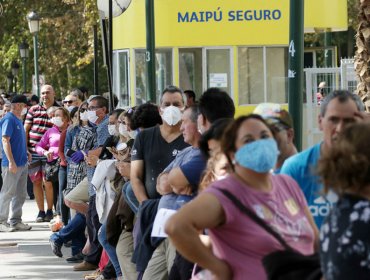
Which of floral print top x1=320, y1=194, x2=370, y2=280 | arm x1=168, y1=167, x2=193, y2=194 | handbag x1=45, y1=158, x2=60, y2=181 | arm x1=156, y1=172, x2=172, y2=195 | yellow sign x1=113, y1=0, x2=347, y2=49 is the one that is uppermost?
yellow sign x1=113, y1=0, x2=347, y2=49

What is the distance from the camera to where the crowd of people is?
3691 millimetres

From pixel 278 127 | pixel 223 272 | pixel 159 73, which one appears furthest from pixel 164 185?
pixel 159 73

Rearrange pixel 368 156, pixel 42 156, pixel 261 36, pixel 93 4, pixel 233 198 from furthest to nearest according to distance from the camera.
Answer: pixel 93 4
pixel 261 36
pixel 42 156
pixel 233 198
pixel 368 156

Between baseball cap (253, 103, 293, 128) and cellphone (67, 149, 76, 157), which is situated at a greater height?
baseball cap (253, 103, 293, 128)

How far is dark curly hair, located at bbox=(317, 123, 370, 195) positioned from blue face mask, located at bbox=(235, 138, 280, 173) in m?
0.80

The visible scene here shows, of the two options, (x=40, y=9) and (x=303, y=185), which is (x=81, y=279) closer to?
(x=303, y=185)

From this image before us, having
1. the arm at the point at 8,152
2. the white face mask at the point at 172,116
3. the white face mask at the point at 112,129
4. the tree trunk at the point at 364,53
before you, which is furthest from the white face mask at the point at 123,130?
the arm at the point at 8,152

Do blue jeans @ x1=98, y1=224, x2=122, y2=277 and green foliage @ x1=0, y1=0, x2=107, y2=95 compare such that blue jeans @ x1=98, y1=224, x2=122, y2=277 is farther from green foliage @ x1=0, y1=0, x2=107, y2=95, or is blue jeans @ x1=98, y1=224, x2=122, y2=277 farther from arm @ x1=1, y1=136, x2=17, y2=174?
green foliage @ x1=0, y1=0, x2=107, y2=95

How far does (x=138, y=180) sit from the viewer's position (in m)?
8.60

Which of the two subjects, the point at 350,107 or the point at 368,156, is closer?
the point at 368,156

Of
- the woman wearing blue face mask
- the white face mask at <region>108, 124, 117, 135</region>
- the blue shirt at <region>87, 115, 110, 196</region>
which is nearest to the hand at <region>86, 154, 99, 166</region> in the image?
the blue shirt at <region>87, 115, 110, 196</region>

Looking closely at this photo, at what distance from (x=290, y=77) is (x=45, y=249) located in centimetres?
618

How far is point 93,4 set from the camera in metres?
32.8

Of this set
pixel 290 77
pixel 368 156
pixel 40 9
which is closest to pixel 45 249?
pixel 290 77
